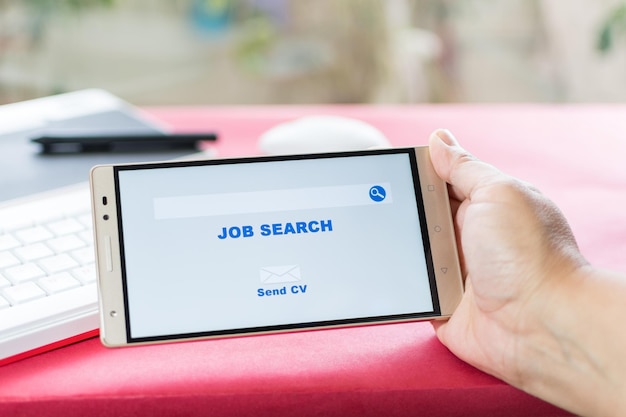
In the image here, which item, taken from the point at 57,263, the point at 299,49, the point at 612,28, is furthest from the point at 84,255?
the point at 612,28

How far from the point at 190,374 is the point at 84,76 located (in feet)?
4.80

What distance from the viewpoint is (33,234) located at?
0.61m

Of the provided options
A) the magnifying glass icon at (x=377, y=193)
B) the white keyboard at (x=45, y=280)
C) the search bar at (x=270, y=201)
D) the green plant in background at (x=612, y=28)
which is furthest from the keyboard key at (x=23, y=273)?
the green plant in background at (x=612, y=28)

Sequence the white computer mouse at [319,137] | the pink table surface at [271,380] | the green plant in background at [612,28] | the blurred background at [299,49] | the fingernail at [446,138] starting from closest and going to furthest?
the pink table surface at [271,380], the fingernail at [446,138], the white computer mouse at [319,137], the green plant in background at [612,28], the blurred background at [299,49]

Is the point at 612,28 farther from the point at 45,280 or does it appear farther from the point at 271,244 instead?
the point at 45,280

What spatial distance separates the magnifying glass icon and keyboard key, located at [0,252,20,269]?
11.0 inches

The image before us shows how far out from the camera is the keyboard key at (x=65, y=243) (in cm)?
59

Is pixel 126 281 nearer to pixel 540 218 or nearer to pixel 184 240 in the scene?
pixel 184 240

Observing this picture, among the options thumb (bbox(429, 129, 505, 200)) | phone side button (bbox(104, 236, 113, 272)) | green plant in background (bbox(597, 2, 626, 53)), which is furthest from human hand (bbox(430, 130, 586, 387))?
green plant in background (bbox(597, 2, 626, 53))

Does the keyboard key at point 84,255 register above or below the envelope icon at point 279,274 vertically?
above

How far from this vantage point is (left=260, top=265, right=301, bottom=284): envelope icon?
0.55 m

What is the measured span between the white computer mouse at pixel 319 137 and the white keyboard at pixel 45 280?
0.24 metres

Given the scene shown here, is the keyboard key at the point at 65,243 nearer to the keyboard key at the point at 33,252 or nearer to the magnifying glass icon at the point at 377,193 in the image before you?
the keyboard key at the point at 33,252

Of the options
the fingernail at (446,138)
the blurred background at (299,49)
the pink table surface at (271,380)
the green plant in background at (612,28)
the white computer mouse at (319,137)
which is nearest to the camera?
the pink table surface at (271,380)
